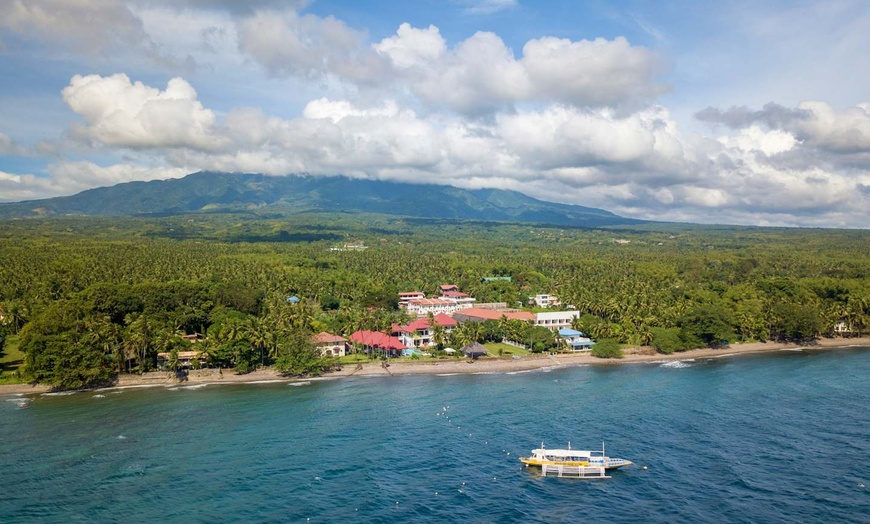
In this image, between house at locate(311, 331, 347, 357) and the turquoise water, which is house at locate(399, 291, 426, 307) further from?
the turquoise water

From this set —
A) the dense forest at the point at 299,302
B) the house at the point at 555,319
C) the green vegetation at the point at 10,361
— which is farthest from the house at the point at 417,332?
the green vegetation at the point at 10,361

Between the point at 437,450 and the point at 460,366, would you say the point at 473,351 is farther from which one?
the point at 437,450

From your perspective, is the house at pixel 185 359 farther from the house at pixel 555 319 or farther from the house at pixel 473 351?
the house at pixel 555 319

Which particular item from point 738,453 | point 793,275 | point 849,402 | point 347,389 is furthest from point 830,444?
point 793,275

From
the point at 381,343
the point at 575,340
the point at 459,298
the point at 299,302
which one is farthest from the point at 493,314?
the point at 299,302

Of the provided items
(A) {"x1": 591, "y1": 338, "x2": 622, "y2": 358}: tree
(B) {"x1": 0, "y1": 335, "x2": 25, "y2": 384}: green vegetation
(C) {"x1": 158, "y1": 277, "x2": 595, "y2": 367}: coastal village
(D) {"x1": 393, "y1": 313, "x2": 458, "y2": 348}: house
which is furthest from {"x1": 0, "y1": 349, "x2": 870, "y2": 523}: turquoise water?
(D) {"x1": 393, "y1": 313, "x2": 458, "y2": 348}: house

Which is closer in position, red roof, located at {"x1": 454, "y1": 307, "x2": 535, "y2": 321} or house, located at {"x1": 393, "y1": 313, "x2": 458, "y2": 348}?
house, located at {"x1": 393, "y1": 313, "x2": 458, "y2": 348}
